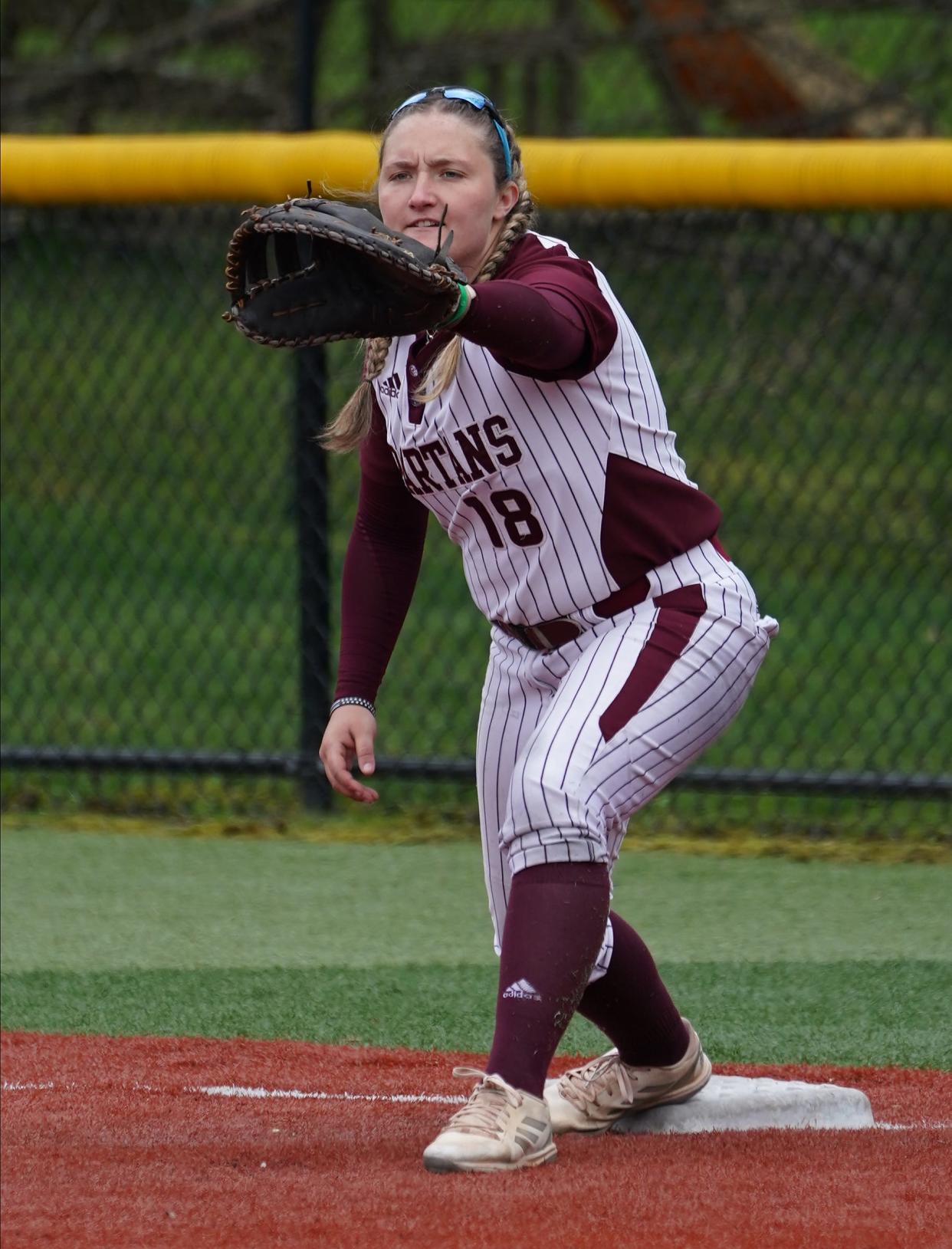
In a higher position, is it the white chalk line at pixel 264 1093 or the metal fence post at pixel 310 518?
the metal fence post at pixel 310 518

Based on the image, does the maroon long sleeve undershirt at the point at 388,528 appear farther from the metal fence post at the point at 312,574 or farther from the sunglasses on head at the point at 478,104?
the metal fence post at the point at 312,574

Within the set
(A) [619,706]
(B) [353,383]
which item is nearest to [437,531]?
(B) [353,383]

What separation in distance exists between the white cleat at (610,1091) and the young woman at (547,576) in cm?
2

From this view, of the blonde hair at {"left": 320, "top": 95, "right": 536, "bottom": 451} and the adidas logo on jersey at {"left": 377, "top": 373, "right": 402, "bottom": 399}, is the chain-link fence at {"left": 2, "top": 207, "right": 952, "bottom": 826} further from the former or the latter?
the adidas logo on jersey at {"left": 377, "top": 373, "right": 402, "bottom": 399}

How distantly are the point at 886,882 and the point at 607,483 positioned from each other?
2.52 meters

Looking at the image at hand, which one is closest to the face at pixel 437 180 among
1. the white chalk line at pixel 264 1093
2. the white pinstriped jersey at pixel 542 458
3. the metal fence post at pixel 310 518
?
the white pinstriped jersey at pixel 542 458

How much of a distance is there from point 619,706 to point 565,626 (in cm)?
18

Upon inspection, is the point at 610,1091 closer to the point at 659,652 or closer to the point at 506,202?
the point at 659,652

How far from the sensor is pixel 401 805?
5.93m

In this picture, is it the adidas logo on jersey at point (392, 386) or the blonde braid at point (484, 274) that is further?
the adidas logo on jersey at point (392, 386)

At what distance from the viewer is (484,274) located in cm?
284

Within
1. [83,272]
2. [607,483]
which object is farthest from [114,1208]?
[83,272]

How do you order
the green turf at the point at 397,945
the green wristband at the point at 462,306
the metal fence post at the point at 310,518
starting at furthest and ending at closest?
the metal fence post at the point at 310,518, the green turf at the point at 397,945, the green wristband at the point at 462,306

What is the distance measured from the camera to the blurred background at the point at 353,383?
584 centimetres
